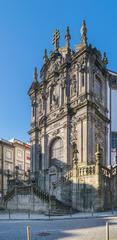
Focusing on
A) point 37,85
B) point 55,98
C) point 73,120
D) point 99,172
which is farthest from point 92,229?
point 37,85

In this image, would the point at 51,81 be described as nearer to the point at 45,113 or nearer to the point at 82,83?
the point at 45,113

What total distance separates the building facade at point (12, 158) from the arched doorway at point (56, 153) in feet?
69.6

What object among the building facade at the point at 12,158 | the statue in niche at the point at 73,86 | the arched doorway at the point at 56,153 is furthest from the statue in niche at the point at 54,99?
the building facade at the point at 12,158

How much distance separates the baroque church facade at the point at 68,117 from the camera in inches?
1384

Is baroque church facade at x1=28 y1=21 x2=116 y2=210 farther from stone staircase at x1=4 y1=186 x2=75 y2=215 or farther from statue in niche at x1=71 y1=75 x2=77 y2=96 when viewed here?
stone staircase at x1=4 y1=186 x2=75 y2=215

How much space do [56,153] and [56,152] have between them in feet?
0.43

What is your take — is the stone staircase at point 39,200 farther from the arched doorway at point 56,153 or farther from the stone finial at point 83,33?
the stone finial at point 83,33

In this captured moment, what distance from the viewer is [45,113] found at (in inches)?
1751

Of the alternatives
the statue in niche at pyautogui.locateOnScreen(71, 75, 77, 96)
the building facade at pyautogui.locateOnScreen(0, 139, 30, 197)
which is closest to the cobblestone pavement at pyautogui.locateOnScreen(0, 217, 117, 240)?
the statue in niche at pyautogui.locateOnScreen(71, 75, 77, 96)

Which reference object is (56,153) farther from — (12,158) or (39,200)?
(12,158)

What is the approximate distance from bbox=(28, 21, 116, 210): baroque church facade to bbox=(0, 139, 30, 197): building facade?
1928 centimetres

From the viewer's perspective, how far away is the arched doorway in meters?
40.0

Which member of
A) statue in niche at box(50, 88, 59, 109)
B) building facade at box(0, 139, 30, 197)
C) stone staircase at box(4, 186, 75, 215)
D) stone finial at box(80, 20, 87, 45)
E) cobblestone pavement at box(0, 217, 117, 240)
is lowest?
stone staircase at box(4, 186, 75, 215)

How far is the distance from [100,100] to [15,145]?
1256 inches
